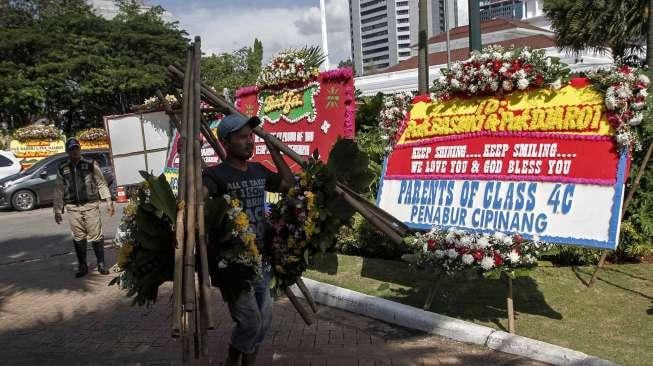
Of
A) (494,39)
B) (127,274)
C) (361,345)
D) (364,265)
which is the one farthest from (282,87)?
(494,39)

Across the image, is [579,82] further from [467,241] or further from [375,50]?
[375,50]

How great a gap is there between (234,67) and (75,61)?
15041 mm

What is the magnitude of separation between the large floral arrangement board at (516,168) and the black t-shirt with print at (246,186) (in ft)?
7.96

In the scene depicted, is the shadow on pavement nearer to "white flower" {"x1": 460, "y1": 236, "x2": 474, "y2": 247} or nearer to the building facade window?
"white flower" {"x1": 460, "y1": 236, "x2": 474, "y2": 247}

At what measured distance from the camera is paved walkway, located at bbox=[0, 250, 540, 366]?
15.2ft

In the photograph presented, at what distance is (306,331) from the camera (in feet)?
17.5

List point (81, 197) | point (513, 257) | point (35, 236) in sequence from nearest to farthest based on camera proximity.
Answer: point (513, 257) → point (81, 197) → point (35, 236)

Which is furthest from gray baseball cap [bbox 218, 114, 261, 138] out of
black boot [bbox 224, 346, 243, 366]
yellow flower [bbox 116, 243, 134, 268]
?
black boot [bbox 224, 346, 243, 366]

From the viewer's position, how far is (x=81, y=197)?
7.59 meters

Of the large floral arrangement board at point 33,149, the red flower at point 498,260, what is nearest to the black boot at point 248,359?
the red flower at point 498,260

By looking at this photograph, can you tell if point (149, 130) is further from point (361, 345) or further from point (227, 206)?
point (227, 206)

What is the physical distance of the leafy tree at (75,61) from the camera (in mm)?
35844

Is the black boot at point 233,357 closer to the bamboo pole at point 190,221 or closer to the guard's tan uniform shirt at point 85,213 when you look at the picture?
A: the bamboo pole at point 190,221

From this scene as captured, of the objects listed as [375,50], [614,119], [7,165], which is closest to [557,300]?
[614,119]
